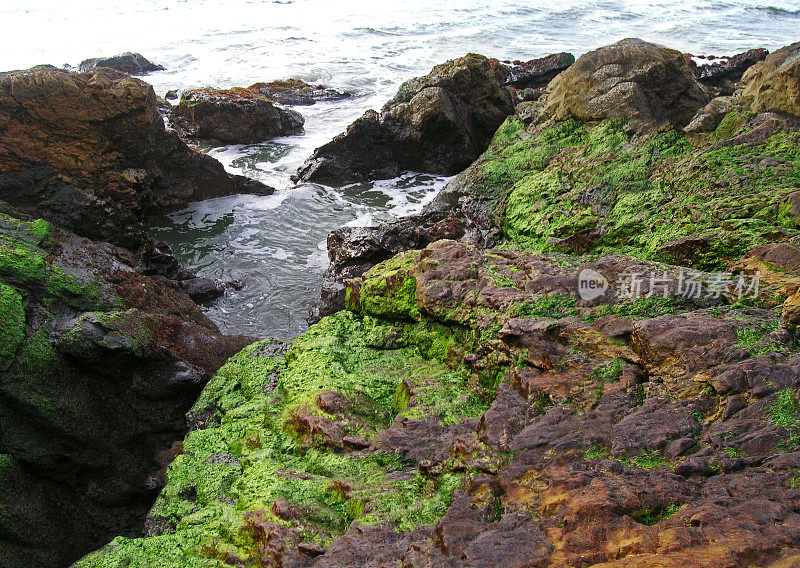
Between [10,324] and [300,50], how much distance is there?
26.7 meters

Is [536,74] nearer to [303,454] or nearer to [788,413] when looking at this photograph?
[303,454]

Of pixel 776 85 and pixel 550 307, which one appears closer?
pixel 550 307

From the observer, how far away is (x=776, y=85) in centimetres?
820

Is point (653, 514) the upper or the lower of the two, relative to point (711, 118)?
lower

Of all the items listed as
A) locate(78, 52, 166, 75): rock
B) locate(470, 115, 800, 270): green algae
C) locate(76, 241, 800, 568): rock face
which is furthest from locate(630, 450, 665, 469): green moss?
locate(78, 52, 166, 75): rock

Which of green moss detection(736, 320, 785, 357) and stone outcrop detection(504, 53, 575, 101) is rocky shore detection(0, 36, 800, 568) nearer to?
green moss detection(736, 320, 785, 357)

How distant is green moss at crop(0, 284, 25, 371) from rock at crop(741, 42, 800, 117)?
10.8 m

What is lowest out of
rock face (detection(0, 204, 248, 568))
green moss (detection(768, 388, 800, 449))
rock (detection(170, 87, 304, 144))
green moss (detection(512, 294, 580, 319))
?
rock face (detection(0, 204, 248, 568))

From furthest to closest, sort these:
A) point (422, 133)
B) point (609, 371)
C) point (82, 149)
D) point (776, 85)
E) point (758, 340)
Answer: point (422, 133), point (82, 149), point (776, 85), point (609, 371), point (758, 340)

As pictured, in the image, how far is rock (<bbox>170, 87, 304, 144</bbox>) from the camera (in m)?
17.5

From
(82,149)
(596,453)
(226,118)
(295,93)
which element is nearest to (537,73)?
(295,93)

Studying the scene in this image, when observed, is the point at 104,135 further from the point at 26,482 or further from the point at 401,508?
the point at 401,508

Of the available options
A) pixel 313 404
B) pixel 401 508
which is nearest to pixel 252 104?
pixel 313 404

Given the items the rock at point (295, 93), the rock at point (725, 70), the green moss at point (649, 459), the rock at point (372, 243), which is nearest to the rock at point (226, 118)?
the rock at point (295, 93)
